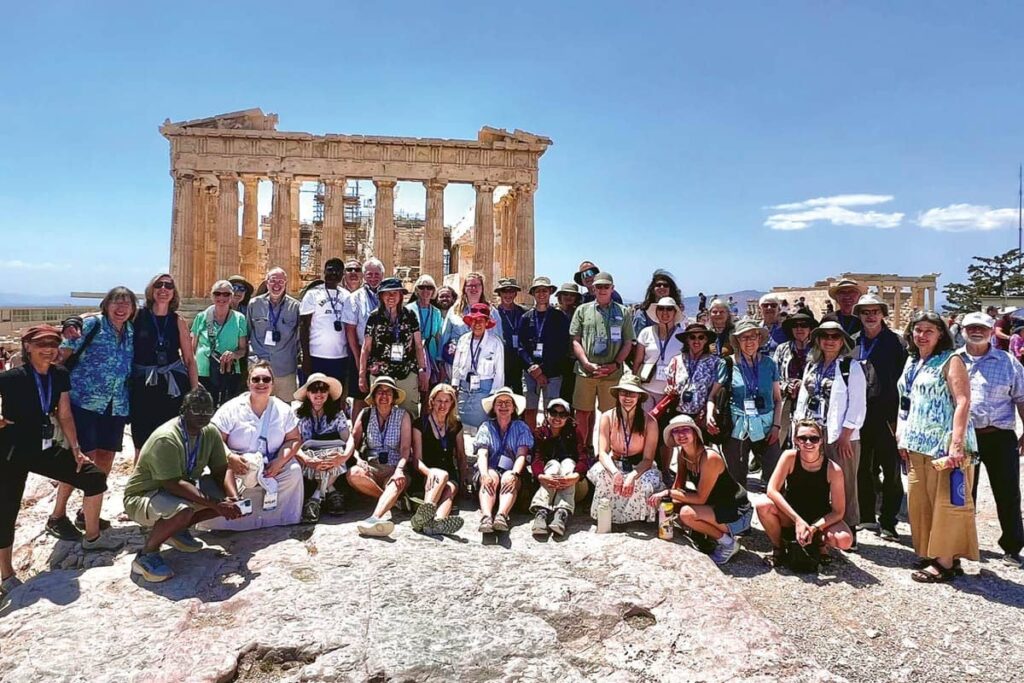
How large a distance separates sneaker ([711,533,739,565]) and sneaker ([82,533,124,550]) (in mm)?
5035

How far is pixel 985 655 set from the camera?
420 centimetres

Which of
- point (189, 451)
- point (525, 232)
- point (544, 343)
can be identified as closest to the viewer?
point (189, 451)

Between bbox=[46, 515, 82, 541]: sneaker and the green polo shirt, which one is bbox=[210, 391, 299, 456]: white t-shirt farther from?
the green polo shirt

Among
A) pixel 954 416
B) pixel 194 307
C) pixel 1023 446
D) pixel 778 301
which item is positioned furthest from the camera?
pixel 194 307

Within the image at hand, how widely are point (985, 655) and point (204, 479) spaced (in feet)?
18.6

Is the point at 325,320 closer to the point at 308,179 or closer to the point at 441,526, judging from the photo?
the point at 441,526

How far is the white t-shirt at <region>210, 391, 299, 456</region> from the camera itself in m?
5.75

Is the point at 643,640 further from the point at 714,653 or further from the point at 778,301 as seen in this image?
the point at 778,301

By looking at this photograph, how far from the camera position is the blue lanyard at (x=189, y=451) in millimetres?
5156

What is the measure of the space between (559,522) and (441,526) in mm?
1033

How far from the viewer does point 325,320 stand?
25.5 ft

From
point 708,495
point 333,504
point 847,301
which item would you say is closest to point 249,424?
point 333,504

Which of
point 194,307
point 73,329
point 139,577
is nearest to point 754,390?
point 139,577

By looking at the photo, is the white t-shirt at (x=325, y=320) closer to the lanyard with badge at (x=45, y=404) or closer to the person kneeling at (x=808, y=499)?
the lanyard with badge at (x=45, y=404)
